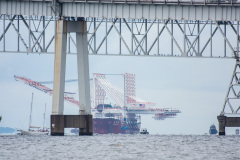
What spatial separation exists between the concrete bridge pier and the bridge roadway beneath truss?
1.99 metres

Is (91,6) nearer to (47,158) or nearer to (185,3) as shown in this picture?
(185,3)

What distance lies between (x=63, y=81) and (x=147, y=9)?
12158 mm

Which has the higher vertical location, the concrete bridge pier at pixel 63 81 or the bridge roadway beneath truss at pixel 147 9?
the bridge roadway beneath truss at pixel 147 9

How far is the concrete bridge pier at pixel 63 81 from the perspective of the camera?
292 ft

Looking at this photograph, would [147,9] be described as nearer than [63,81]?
Yes

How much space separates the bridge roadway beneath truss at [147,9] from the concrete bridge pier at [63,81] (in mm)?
1990

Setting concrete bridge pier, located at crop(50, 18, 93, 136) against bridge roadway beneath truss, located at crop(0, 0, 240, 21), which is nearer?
bridge roadway beneath truss, located at crop(0, 0, 240, 21)

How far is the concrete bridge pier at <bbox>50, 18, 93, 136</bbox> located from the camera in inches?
3499

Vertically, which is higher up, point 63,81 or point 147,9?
point 147,9

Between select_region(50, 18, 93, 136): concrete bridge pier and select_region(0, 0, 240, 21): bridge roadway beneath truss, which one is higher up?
select_region(0, 0, 240, 21): bridge roadway beneath truss

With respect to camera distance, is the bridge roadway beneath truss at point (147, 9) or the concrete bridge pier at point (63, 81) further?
the concrete bridge pier at point (63, 81)

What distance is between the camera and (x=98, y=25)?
293 ft

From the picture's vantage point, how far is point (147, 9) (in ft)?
291

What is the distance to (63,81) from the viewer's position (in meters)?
89.5
